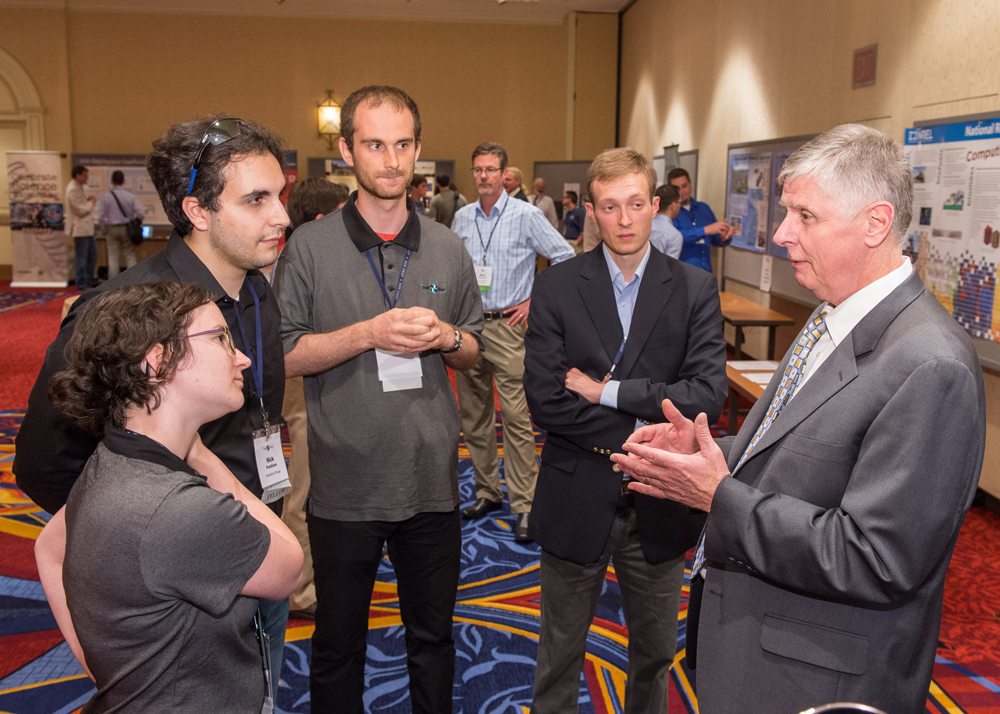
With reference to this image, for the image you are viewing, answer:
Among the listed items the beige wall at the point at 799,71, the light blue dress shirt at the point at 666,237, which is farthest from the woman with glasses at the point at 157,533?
the light blue dress shirt at the point at 666,237

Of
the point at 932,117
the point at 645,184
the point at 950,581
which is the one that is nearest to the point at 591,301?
the point at 645,184

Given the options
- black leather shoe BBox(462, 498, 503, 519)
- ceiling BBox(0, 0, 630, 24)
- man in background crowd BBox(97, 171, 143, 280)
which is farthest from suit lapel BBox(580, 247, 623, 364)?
ceiling BBox(0, 0, 630, 24)

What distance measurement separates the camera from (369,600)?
1997 mm

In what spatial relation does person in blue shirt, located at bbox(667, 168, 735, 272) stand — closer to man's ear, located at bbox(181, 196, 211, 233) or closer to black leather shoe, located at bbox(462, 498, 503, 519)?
black leather shoe, located at bbox(462, 498, 503, 519)

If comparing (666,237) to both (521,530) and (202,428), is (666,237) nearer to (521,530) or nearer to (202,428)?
(521,530)

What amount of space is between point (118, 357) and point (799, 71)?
21.7ft

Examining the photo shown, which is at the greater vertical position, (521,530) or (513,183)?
(513,183)

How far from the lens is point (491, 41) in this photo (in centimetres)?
1333

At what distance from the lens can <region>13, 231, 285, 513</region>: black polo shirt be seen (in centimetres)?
141

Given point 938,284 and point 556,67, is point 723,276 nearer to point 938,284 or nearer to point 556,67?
point 938,284

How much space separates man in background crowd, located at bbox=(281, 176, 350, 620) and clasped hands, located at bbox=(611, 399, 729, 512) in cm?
165

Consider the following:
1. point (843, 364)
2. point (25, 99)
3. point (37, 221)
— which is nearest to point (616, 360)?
point (843, 364)

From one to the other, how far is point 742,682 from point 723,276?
24.4ft

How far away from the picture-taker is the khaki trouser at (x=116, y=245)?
1189cm
